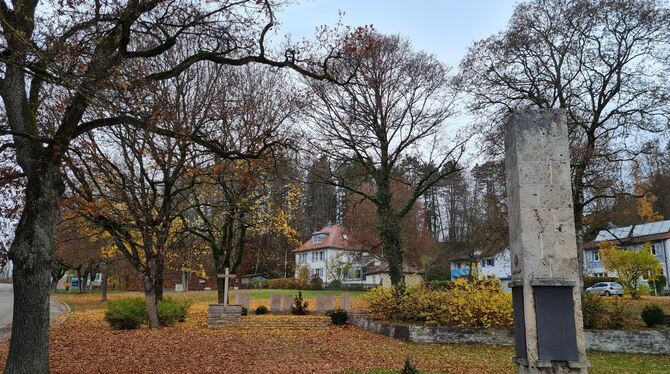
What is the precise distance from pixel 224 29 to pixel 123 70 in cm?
216

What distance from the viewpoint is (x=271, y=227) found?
2434 cm

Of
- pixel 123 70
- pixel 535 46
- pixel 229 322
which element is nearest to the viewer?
pixel 123 70

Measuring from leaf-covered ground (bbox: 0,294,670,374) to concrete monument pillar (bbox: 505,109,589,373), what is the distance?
4246 mm

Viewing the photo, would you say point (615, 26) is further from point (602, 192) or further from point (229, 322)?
point (229, 322)

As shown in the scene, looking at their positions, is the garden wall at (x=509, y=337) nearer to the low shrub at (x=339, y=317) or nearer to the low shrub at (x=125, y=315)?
the low shrub at (x=339, y=317)

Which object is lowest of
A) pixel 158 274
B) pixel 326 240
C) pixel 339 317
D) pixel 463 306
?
pixel 339 317

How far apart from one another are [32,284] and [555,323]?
25.7 feet

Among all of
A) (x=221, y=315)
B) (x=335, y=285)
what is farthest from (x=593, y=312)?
(x=335, y=285)

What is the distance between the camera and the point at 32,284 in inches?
318

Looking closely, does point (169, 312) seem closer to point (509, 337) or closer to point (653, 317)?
point (509, 337)

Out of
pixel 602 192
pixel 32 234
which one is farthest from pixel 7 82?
pixel 602 192

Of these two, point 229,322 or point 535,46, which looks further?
point 535,46

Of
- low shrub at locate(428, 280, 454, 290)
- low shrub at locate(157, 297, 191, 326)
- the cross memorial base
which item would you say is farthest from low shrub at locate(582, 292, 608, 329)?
low shrub at locate(157, 297, 191, 326)

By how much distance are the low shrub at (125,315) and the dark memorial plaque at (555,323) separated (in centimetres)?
1599
